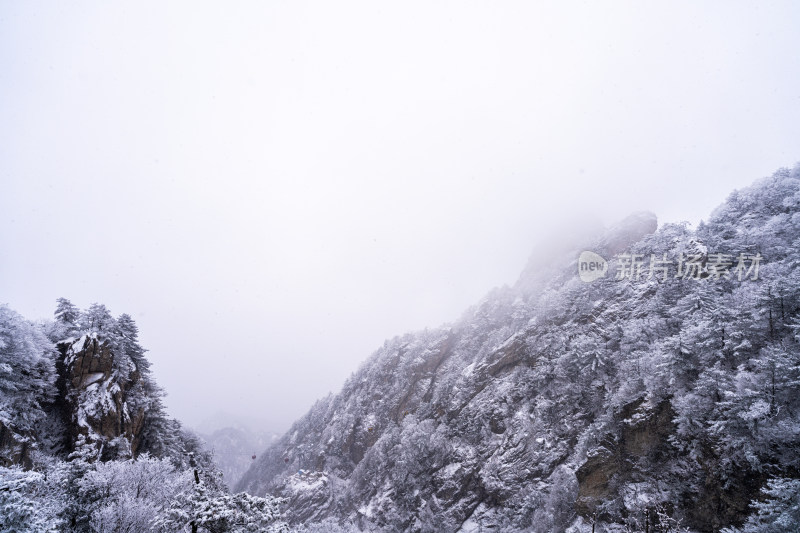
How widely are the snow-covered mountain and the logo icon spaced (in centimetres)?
93

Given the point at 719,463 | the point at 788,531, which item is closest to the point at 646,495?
the point at 719,463

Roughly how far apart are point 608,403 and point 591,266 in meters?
39.3

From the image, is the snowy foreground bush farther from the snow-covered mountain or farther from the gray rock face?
the snow-covered mountain

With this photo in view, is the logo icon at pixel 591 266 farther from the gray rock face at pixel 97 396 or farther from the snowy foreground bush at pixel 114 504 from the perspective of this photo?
the gray rock face at pixel 97 396

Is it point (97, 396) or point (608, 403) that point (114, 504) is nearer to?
point (97, 396)

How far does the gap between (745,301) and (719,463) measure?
15.5m

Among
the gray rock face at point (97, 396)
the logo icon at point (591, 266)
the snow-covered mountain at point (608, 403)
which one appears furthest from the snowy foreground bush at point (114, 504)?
the logo icon at point (591, 266)

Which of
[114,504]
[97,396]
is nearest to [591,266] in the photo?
[114,504]

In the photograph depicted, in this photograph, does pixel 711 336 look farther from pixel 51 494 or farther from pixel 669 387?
pixel 51 494

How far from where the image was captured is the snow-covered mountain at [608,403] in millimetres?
24688

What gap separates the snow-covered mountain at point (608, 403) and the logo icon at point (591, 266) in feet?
3.05

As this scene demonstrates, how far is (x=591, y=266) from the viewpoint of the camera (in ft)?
226

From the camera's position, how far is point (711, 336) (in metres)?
29.5

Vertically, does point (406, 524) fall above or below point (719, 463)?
below
